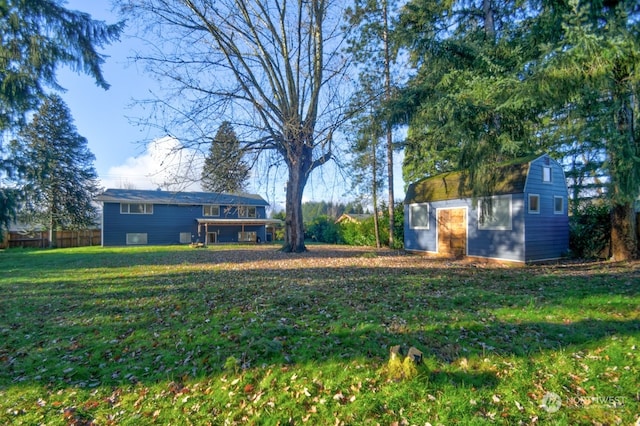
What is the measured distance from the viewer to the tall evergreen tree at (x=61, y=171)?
25344 mm

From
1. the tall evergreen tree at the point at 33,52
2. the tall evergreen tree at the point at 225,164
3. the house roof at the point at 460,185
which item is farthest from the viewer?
the tall evergreen tree at the point at 225,164

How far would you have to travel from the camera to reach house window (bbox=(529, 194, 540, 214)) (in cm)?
1173

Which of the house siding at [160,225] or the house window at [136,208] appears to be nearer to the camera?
the house siding at [160,225]

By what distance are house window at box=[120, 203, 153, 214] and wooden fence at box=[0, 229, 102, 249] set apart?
501cm

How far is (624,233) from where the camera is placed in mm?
11000

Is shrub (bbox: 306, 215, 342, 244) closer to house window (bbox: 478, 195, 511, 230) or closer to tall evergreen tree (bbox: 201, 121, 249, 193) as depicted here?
tall evergreen tree (bbox: 201, 121, 249, 193)

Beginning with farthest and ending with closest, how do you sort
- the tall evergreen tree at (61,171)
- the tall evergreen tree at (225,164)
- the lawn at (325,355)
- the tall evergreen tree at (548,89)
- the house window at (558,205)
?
the tall evergreen tree at (61,171) < the tall evergreen tree at (225,164) < the house window at (558,205) < the tall evergreen tree at (548,89) < the lawn at (325,355)

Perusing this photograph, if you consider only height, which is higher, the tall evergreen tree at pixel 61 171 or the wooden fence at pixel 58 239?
the tall evergreen tree at pixel 61 171

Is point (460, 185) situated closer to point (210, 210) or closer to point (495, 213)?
point (495, 213)

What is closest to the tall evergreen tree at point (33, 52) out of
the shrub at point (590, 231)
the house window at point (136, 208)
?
the shrub at point (590, 231)

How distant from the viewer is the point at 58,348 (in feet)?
15.2

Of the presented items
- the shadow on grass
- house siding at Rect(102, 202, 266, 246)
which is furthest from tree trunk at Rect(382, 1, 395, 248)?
house siding at Rect(102, 202, 266, 246)

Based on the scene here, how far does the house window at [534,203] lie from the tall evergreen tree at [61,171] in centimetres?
3130

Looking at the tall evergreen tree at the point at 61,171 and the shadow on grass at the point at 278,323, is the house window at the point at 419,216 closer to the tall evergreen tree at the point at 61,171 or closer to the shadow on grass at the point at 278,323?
the shadow on grass at the point at 278,323
